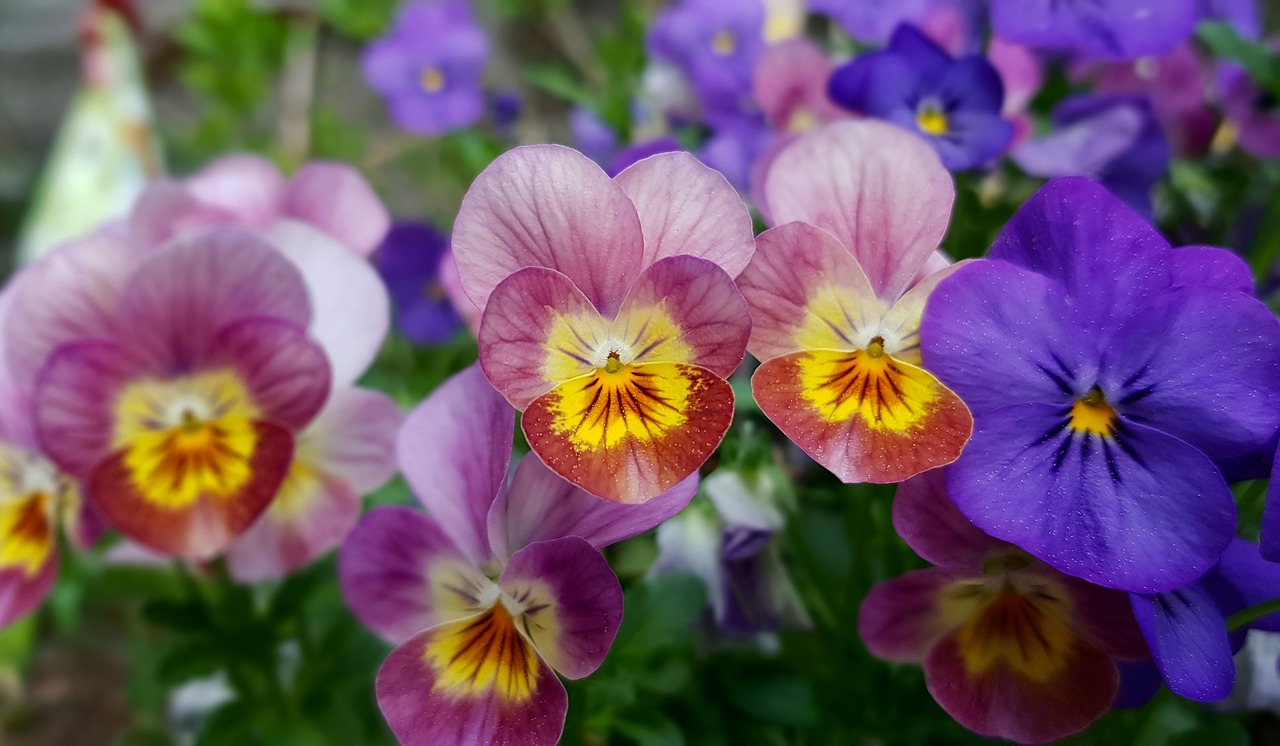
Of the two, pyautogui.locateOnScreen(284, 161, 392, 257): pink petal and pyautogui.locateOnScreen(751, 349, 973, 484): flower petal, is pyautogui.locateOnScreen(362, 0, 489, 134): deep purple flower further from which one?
pyautogui.locateOnScreen(751, 349, 973, 484): flower petal

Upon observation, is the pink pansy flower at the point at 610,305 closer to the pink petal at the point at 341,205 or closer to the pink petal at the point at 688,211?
the pink petal at the point at 688,211

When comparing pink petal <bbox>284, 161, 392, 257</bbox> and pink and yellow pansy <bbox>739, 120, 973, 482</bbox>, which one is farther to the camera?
pink petal <bbox>284, 161, 392, 257</bbox>

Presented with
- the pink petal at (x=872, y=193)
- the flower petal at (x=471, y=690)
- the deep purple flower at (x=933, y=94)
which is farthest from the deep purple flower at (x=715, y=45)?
the flower petal at (x=471, y=690)

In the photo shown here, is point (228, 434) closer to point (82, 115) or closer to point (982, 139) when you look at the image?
point (982, 139)

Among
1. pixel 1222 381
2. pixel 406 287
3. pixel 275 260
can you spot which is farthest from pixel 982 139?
pixel 406 287

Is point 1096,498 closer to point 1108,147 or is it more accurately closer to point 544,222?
point 544,222

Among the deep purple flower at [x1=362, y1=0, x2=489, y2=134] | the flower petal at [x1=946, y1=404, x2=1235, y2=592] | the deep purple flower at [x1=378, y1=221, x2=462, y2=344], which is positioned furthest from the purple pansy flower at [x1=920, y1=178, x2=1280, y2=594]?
the deep purple flower at [x1=362, y1=0, x2=489, y2=134]

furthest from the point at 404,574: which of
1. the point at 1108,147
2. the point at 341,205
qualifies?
the point at 1108,147
